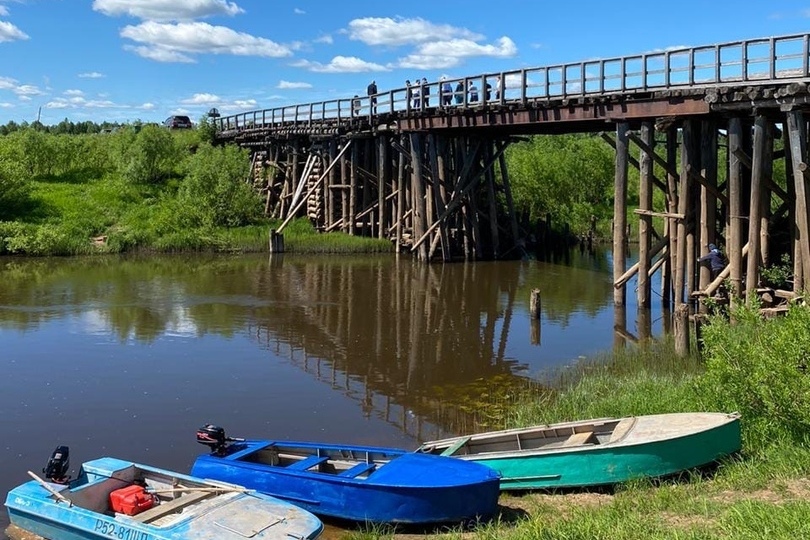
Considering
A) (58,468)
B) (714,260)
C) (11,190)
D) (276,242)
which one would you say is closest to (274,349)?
(58,468)

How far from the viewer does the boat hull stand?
8.77 meters

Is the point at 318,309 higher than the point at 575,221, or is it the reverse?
the point at 575,221

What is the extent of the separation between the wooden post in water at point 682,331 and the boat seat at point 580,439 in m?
5.58

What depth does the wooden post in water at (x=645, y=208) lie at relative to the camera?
66.8 feet

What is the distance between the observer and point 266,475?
958 cm

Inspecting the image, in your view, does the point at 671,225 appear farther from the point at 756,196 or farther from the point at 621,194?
the point at 756,196

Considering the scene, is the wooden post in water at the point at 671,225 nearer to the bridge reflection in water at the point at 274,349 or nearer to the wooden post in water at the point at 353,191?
the bridge reflection in water at the point at 274,349

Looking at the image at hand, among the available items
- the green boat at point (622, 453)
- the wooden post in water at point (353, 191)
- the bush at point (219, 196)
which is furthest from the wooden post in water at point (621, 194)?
the bush at point (219, 196)

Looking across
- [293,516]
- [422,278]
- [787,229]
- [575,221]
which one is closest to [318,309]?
[422,278]

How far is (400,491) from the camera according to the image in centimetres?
882

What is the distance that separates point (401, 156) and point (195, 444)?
20897mm

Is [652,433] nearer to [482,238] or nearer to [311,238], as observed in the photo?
[482,238]

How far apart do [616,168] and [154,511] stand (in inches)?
600

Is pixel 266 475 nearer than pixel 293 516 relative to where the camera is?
No
